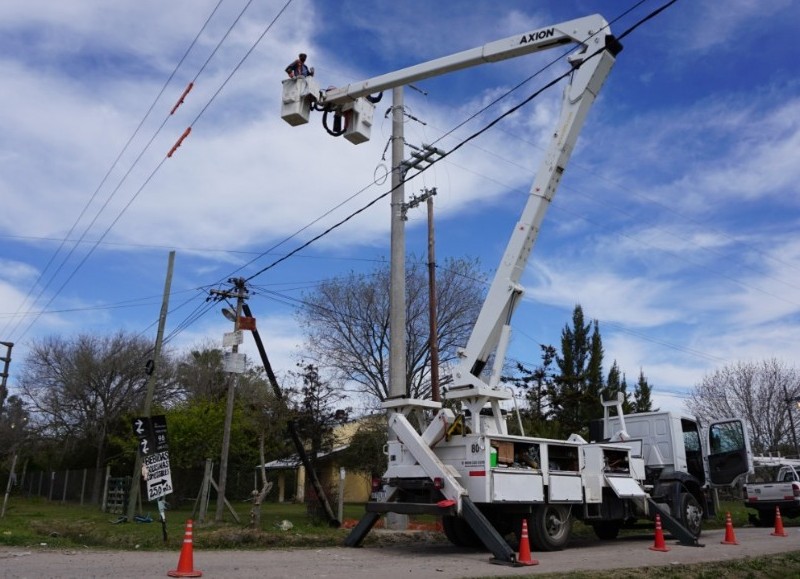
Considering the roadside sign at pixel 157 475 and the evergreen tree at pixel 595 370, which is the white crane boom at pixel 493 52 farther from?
the evergreen tree at pixel 595 370

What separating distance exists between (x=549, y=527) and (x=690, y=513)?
4.20m

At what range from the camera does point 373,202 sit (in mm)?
15508

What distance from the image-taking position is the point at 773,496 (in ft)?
65.7

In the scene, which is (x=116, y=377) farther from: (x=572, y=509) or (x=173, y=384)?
(x=572, y=509)

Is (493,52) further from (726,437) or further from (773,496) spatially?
(773,496)

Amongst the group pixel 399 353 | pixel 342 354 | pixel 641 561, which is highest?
pixel 342 354

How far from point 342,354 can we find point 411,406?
1818 centimetres

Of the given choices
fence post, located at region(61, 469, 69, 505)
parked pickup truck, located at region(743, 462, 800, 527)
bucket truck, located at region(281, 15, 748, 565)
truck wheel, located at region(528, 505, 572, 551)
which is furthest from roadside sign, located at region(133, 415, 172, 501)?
fence post, located at region(61, 469, 69, 505)

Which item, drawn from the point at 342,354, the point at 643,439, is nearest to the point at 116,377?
the point at 342,354

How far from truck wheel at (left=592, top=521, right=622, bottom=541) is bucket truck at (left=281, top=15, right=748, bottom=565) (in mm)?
1726

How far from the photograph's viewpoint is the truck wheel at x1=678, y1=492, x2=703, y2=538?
14125mm

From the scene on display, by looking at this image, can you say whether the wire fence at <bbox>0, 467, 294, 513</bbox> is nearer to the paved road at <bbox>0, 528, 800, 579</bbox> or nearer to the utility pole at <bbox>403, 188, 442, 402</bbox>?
the utility pole at <bbox>403, 188, 442, 402</bbox>

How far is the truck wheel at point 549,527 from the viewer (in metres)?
11.7

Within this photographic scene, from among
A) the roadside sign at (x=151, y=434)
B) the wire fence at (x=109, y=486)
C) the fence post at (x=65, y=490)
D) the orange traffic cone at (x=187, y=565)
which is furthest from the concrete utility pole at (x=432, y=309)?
the fence post at (x=65, y=490)
